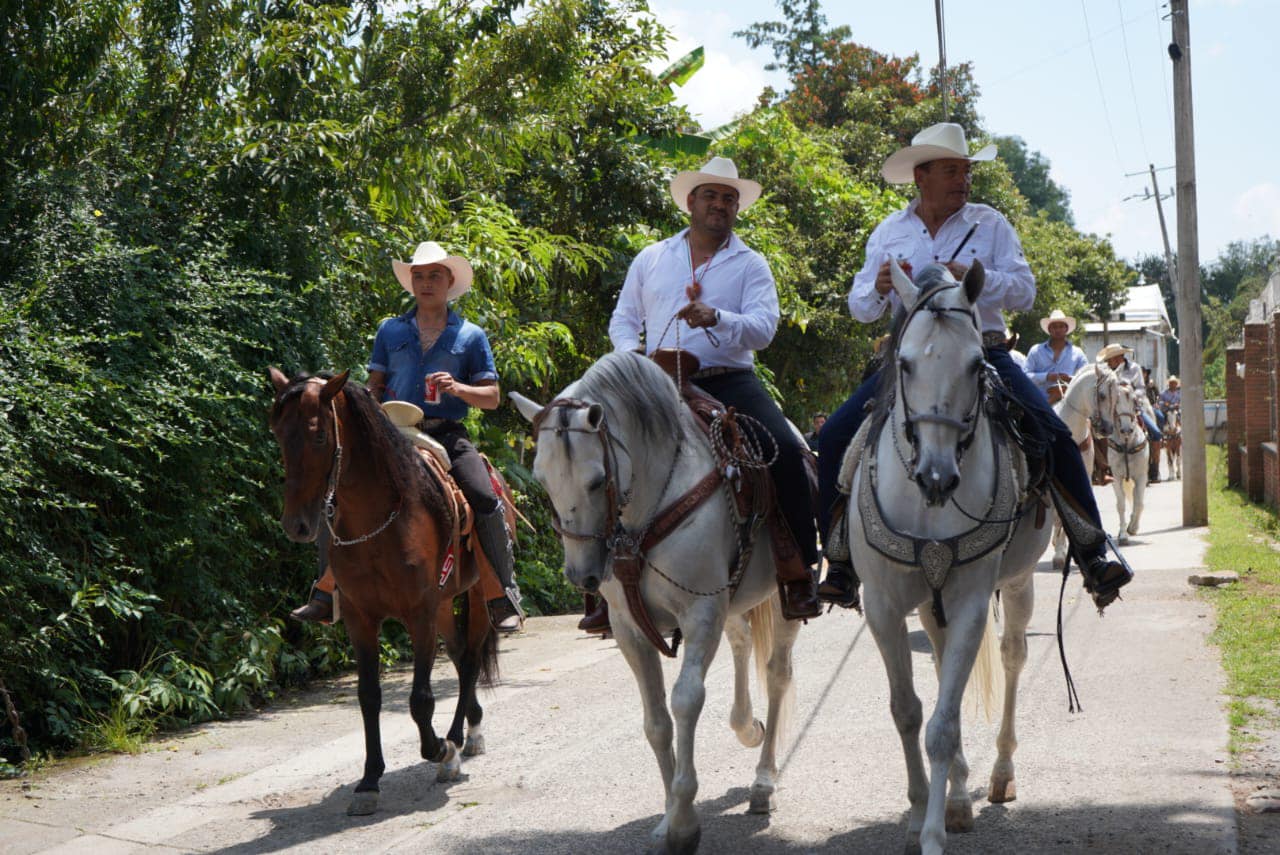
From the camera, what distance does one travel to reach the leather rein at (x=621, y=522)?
483cm

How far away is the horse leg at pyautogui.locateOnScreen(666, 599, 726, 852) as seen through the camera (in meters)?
4.92

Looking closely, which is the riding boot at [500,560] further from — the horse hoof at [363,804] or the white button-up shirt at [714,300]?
the white button-up shirt at [714,300]

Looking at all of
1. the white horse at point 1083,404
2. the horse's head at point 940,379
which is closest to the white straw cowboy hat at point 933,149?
the horse's head at point 940,379

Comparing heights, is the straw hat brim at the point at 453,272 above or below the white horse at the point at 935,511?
above

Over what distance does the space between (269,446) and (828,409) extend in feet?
55.3

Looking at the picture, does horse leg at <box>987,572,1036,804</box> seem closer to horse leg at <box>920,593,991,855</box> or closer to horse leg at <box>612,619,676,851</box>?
A: horse leg at <box>920,593,991,855</box>

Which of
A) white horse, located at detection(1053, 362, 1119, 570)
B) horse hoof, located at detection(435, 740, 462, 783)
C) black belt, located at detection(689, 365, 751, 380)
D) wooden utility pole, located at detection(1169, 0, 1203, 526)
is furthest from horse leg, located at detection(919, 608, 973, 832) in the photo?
wooden utility pole, located at detection(1169, 0, 1203, 526)

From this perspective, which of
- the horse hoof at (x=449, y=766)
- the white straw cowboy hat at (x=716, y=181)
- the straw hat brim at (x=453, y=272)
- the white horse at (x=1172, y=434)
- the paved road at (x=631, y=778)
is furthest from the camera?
the white horse at (x=1172, y=434)

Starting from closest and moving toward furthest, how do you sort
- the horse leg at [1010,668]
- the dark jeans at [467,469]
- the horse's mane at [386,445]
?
the horse leg at [1010,668], the horse's mane at [386,445], the dark jeans at [467,469]

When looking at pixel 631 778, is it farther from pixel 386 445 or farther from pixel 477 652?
pixel 386 445

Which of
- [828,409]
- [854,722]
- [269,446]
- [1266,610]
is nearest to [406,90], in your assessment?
[269,446]

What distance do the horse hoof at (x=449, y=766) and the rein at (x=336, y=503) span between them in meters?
1.18

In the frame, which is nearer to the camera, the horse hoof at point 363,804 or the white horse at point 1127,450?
the horse hoof at point 363,804

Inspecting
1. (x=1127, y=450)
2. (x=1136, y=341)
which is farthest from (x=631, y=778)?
(x=1136, y=341)
